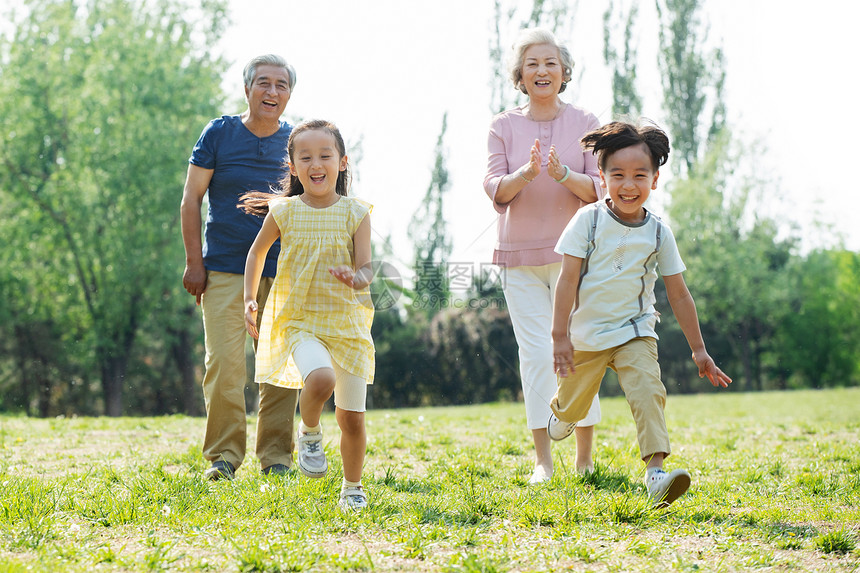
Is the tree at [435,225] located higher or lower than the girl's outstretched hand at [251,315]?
higher

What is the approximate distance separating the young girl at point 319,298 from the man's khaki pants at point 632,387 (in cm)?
98

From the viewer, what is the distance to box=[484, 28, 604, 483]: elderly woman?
4395mm

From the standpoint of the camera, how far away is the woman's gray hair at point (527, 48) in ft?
14.6

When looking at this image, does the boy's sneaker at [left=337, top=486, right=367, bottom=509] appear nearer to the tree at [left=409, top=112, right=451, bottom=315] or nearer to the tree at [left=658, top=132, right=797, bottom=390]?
the tree at [left=409, top=112, right=451, bottom=315]

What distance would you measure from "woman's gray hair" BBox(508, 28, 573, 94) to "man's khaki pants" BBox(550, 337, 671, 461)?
1.72m

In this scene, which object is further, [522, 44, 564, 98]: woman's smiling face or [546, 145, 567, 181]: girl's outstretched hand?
[522, 44, 564, 98]: woman's smiling face

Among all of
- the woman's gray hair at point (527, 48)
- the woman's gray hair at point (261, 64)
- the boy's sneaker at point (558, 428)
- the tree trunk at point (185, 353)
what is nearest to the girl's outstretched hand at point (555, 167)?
the woman's gray hair at point (527, 48)

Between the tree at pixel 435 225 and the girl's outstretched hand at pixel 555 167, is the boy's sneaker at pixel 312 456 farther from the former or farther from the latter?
the tree at pixel 435 225

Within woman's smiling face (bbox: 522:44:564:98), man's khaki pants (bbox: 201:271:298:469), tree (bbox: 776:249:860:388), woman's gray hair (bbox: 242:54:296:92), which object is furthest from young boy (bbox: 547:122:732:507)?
tree (bbox: 776:249:860:388)

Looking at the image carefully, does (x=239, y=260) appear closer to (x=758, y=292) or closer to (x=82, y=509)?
(x=82, y=509)

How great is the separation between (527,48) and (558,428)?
2.14 m

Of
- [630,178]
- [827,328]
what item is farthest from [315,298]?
[827,328]

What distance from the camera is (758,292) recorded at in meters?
34.0

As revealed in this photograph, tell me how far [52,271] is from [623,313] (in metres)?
25.3
